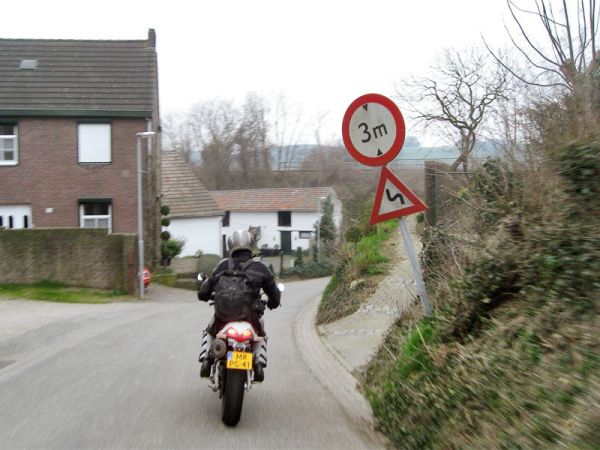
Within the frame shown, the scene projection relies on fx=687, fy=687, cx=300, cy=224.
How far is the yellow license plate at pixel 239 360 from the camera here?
564 centimetres

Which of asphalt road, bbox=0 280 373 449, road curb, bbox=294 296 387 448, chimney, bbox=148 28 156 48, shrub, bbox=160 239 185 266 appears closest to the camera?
asphalt road, bbox=0 280 373 449

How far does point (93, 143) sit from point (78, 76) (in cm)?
311

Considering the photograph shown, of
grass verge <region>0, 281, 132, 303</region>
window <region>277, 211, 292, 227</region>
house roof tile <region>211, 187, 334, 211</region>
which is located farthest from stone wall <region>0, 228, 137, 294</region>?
window <region>277, 211, 292, 227</region>

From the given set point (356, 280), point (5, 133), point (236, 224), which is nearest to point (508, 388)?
point (356, 280)

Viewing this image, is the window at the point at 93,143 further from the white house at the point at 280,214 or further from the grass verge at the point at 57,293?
the white house at the point at 280,214

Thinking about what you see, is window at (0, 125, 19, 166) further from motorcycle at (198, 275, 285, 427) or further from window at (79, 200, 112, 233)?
motorcycle at (198, 275, 285, 427)

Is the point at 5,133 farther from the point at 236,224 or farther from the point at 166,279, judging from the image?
the point at 236,224

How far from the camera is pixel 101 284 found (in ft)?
68.0

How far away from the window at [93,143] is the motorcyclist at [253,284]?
1998cm

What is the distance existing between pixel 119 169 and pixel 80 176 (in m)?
1.45

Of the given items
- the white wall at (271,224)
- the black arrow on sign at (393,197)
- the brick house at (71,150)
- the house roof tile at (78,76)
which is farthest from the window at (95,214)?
the white wall at (271,224)

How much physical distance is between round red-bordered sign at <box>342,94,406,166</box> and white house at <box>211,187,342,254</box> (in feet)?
167

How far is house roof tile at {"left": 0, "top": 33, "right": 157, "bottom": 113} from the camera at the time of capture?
25.1 meters

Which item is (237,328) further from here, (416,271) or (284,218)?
(284,218)
